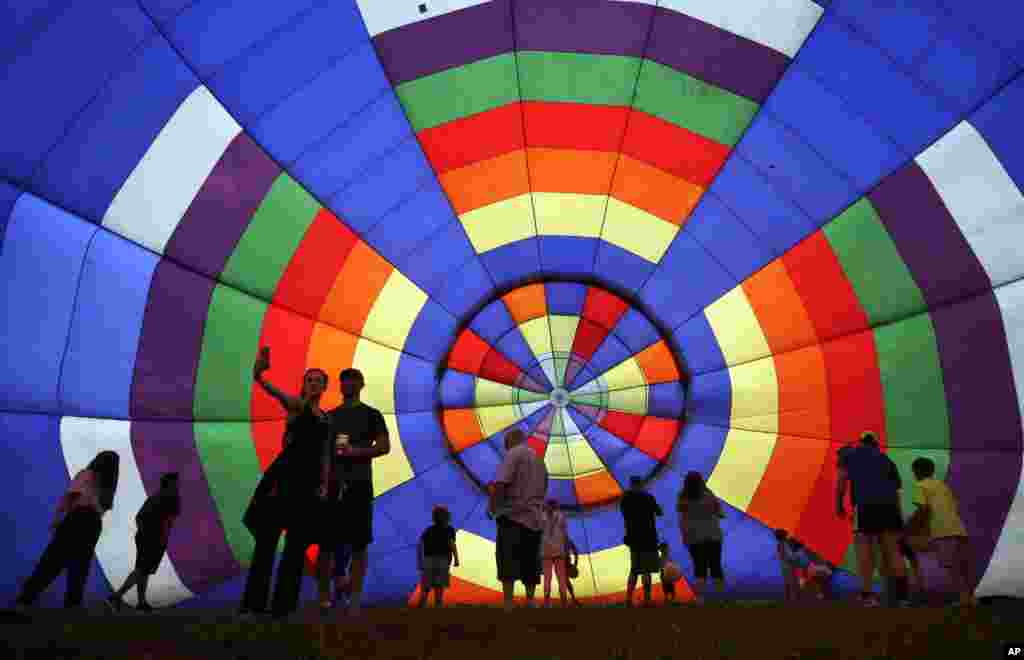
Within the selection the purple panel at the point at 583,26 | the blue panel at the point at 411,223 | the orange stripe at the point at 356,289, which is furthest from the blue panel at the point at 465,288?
the purple panel at the point at 583,26

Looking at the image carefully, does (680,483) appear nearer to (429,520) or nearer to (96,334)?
(429,520)

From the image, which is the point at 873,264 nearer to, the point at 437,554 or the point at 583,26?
the point at 583,26

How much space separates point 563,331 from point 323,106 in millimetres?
3434

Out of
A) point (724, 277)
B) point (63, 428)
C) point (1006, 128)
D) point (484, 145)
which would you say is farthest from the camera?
point (724, 277)

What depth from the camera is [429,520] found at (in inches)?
367

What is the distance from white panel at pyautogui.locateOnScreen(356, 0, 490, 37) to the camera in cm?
719

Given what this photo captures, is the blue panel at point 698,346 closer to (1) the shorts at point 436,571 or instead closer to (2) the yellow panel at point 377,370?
(2) the yellow panel at point 377,370

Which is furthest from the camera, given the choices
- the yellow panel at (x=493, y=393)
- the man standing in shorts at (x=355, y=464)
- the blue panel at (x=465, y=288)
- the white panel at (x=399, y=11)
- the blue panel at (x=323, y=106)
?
the yellow panel at (x=493, y=393)

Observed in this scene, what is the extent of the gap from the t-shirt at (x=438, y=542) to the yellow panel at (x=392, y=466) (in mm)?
999

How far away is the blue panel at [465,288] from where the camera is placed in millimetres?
9250

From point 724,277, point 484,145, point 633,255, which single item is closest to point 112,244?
point 484,145

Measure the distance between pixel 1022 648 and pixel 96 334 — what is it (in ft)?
19.6

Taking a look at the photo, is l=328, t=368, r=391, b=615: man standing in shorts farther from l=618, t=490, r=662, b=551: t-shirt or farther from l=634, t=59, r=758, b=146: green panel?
l=634, t=59, r=758, b=146: green panel

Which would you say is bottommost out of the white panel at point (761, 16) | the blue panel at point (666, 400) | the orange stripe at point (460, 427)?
the orange stripe at point (460, 427)
